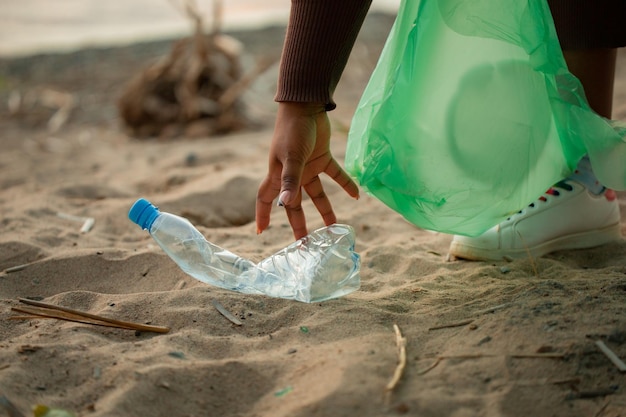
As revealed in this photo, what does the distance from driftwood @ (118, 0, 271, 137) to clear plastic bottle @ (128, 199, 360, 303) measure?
2536mm

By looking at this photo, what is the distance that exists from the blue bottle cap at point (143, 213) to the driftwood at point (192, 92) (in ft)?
8.75

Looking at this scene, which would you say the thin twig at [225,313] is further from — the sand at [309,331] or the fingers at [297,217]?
the fingers at [297,217]

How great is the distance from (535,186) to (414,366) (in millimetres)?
688

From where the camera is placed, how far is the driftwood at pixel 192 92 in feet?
14.8

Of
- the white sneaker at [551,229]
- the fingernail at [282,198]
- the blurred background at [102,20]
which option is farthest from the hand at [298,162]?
the blurred background at [102,20]

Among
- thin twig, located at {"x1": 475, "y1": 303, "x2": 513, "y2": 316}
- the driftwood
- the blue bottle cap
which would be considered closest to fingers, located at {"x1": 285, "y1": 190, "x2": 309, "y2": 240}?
the blue bottle cap

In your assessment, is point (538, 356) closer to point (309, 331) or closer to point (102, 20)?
point (309, 331)

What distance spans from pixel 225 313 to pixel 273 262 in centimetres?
32

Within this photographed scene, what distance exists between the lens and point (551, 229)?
2062 mm

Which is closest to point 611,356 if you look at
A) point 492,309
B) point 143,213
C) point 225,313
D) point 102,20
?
point 492,309

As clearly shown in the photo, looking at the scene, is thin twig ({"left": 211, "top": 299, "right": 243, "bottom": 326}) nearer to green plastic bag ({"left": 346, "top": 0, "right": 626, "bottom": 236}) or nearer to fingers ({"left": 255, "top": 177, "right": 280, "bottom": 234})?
fingers ({"left": 255, "top": 177, "right": 280, "bottom": 234})

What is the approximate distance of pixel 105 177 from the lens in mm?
3420

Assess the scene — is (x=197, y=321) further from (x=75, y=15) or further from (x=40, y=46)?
(x=75, y=15)

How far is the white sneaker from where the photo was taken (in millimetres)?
2047
